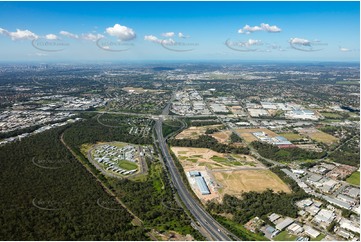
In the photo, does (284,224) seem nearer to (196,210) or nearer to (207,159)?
(196,210)

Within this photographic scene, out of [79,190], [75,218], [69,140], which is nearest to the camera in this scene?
[75,218]

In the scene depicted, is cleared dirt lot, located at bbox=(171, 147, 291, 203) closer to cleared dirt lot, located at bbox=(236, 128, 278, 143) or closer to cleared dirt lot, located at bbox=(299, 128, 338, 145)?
cleared dirt lot, located at bbox=(236, 128, 278, 143)

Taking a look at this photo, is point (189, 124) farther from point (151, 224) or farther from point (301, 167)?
point (151, 224)

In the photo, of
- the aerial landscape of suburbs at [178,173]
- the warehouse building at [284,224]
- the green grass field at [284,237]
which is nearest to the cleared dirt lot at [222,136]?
the aerial landscape of suburbs at [178,173]

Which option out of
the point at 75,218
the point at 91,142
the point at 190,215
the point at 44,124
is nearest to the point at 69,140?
the point at 91,142

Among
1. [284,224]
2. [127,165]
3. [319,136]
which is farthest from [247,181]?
[319,136]

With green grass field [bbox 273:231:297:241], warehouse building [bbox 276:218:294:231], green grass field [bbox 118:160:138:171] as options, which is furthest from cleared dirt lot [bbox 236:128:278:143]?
green grass field [bbox 273:231:297:241]
